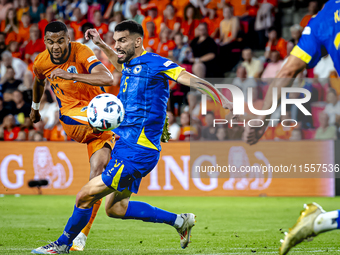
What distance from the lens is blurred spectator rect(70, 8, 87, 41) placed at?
52.0 ft

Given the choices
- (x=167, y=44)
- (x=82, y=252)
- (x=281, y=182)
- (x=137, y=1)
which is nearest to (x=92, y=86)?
(x=82, y=252)

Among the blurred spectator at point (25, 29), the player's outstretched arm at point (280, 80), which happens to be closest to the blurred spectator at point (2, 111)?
the blurred spectator at point (25, 29)

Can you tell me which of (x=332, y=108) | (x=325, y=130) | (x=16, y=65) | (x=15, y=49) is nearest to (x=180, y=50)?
(x=332, y=108)

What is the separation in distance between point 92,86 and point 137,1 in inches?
403

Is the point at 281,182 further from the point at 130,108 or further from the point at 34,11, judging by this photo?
the point at 34,11

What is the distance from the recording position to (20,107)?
45.3ft

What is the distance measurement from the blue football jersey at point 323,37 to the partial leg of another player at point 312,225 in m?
1.14

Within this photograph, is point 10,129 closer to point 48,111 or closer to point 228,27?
point 48,111

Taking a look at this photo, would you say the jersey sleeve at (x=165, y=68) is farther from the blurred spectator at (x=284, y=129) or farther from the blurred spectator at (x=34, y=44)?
the blurred spectator at (x=34, y=44)

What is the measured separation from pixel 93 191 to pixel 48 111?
28.9ft

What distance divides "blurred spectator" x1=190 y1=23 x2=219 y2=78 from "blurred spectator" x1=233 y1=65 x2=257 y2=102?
835 mm

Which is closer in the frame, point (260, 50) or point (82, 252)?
point (82, 252)

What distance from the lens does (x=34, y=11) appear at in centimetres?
1697

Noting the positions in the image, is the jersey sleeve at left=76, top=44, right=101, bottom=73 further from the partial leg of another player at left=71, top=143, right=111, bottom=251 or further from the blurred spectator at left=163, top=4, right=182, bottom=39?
the blurred spectator at left=163, top=4, right=182, bottom=39
